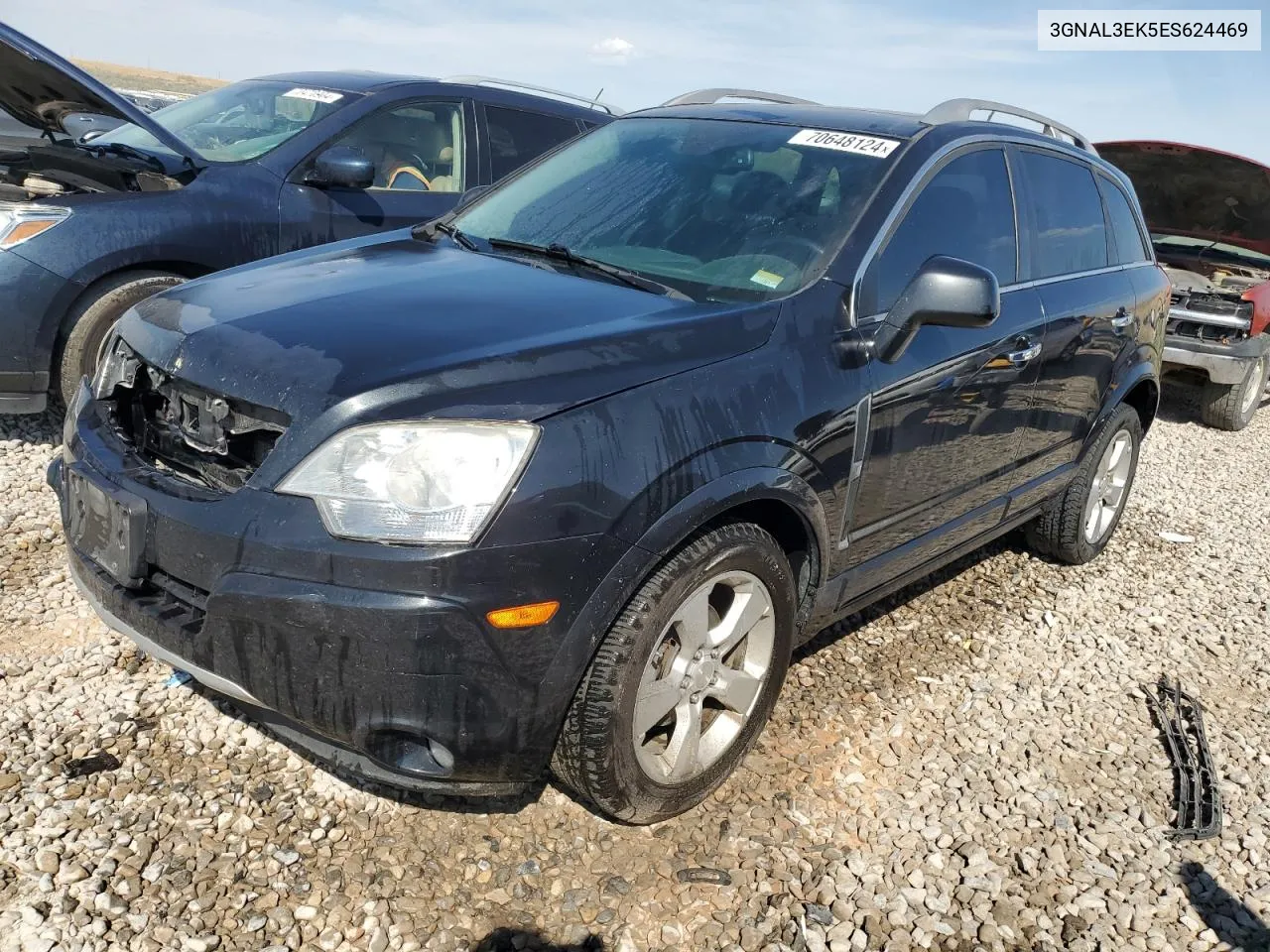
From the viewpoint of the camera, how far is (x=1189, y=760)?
3.35m

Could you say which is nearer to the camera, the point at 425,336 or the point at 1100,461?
the point at 425,336

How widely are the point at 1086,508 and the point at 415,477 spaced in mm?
3561

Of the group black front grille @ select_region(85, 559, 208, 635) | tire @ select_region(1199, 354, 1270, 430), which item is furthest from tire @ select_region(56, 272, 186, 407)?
tire @ select_region(1199, 354, 1270, 430)

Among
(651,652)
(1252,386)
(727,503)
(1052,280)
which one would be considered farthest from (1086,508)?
(1252,386)

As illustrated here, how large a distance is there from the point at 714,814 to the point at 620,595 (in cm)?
88

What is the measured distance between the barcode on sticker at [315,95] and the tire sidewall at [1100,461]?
160 inches

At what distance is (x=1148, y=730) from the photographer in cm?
353

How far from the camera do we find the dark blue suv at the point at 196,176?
4387 millimetres

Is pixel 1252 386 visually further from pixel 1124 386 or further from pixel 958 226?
pixel 958 226

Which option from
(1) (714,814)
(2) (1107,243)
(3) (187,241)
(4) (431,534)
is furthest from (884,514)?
(3) (187,241)

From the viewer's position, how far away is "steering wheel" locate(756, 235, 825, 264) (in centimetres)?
294

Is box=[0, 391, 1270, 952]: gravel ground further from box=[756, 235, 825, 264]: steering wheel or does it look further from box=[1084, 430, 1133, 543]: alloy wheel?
box=[756, 235, 825, 264]: steering wheel

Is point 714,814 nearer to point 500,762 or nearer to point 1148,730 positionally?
point 500,762

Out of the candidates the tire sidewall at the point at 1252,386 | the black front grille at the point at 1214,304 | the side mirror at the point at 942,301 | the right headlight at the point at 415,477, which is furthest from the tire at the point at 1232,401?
the right headlight at the point at 415,477
